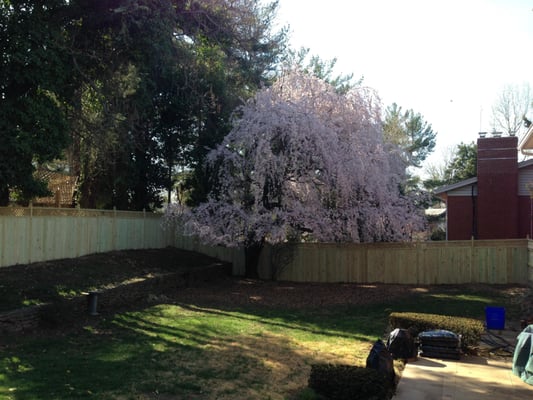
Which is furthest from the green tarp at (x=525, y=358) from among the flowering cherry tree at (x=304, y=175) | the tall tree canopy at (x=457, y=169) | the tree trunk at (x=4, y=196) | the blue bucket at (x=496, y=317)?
the tall tree canopy at (x=457, y=169)

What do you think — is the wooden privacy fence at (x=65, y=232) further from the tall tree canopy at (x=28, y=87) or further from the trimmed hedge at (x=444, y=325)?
the trimmed hedge at (x=444, y=325)

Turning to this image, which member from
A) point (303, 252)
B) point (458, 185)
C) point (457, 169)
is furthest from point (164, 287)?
point (457, 169)

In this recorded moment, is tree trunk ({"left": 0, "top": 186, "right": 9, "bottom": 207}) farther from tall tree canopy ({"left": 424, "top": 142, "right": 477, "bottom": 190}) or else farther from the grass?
tall tree canopy ({"left": 424, "top": 142, "right": 477, "bottom": 190})

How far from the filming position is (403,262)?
17500mm

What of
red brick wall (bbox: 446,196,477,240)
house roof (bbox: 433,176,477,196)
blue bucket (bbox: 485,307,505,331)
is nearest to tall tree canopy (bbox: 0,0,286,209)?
house roof (bbox: 433,176,477,196)

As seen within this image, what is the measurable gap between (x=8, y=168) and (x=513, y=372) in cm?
1020

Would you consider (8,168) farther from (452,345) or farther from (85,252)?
(452,345)

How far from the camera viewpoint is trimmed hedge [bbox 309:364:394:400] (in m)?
5.35

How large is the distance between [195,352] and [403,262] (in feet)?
37.4

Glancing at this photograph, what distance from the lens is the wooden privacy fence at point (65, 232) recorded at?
38.2 feet

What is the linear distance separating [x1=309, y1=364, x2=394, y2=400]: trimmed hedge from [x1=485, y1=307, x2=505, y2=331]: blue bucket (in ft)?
14.9

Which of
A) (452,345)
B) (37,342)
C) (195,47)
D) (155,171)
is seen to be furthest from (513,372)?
(155,171)

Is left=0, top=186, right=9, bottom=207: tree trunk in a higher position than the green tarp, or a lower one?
higher

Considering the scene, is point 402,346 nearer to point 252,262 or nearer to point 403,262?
point 403,262
